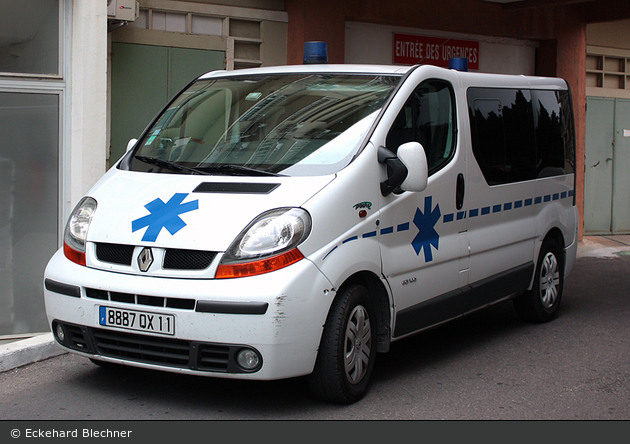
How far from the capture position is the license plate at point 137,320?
13.7 feet

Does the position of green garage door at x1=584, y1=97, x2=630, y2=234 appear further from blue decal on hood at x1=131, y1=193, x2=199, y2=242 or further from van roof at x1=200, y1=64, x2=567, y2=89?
blue decal on hood at x1=131, y1=193, x2=199, y2=242

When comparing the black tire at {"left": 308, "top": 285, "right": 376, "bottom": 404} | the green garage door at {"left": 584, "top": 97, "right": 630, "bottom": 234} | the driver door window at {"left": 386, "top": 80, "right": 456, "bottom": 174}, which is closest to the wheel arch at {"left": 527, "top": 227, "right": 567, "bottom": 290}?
the driver door window at {"left": 386, "top": 80, "right": 456, "bottom": 174}

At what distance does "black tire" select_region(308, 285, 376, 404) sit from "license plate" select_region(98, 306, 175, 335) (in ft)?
2.71

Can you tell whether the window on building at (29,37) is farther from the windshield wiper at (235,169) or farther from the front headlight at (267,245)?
the front headlight at (267,245)

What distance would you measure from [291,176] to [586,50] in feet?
35.7

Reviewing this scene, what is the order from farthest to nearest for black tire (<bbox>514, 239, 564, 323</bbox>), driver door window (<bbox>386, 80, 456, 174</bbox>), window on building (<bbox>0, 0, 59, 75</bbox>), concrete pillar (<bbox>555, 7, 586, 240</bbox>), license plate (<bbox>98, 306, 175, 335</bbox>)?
concrete pillar (<bbox>555, 7, 586, 240</bbox>) → window on building (<bbox>0, 0, 59, 75</bbox>) → black tire (<bbox>514, 239, 564, 323</bbox>) → driver door window (<bbox>386, 80, 456, 174</bbox>) → license plate (<bbox>98, 306, 175, 335</bbox>)

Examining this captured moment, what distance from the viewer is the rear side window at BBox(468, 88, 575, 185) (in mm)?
5992

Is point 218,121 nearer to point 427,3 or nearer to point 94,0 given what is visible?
point 94,0

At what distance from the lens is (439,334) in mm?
6613

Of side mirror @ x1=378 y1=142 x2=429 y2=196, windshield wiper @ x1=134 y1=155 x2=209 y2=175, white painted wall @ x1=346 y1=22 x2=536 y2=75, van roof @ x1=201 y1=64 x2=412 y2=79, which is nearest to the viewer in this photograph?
side mirror @ x1=378 y1=142 x2=429 y2=196

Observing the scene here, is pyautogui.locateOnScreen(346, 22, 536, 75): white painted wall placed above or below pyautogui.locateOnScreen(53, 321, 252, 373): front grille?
above

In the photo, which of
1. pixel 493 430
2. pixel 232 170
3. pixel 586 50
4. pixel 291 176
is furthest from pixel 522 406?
pixel 586 50

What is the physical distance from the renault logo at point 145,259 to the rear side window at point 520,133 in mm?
2620

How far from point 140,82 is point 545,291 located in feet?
17.3
